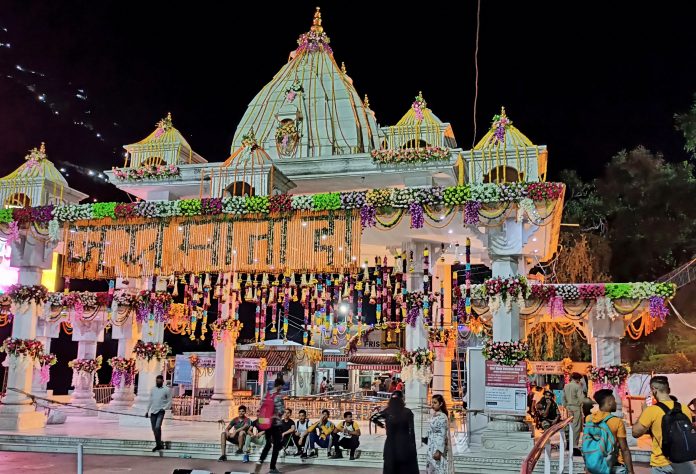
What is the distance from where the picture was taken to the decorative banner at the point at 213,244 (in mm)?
14867

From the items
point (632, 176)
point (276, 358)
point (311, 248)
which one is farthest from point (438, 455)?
point (632, 176)

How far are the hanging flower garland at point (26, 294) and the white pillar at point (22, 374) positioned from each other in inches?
4.9

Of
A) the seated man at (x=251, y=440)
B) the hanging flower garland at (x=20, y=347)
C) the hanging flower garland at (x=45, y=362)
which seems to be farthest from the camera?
the hanging flower garland at (x=45, y=362)

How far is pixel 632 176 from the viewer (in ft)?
112

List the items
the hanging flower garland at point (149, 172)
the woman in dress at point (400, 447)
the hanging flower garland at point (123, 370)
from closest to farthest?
the woman in dress at point (400, 447), the hanging flower garland at point (123, 370), the hanging flower garland at point (149, 172)

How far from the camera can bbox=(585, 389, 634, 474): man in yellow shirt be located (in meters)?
5.86

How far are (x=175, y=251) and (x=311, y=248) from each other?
3.51 meters

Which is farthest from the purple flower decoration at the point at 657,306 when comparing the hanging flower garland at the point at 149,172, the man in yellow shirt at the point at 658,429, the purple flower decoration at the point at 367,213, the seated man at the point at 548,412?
the hanging flower garland at the point at 149,172

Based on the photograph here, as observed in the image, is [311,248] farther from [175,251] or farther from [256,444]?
[256,444]

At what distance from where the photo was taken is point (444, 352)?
19406 millimetres

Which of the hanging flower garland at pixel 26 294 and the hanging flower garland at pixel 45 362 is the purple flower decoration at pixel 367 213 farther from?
the hanging flower garland at pixel 45 362

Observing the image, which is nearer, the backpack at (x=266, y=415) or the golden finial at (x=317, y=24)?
the backpack at (x=266, y=415)

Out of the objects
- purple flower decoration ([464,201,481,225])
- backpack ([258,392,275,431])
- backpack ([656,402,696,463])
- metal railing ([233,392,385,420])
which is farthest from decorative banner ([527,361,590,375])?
backpack ([656,402,696,463])

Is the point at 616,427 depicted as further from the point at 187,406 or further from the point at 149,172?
the point at 187,406
